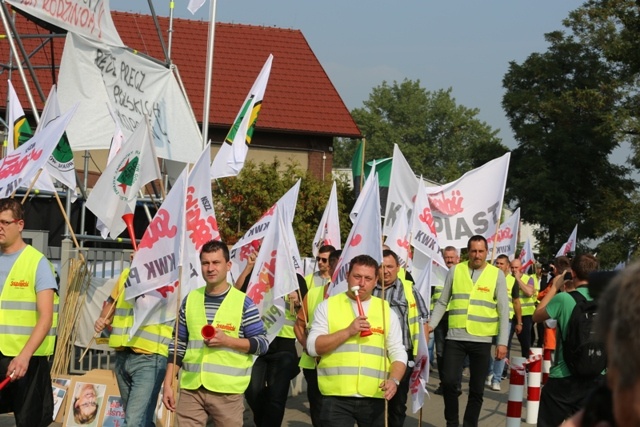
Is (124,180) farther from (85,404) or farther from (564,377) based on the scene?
(564,377)

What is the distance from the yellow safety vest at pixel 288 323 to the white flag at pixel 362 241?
156cm

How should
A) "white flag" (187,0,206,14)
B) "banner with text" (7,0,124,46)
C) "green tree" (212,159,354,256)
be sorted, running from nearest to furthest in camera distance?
1. "banner with text" (7,0,124,46)
2. "white flag" (187,0,206,14)
3. "green tree" (212,159,354,256)

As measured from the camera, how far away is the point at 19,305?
7.60 m

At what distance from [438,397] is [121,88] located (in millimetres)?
5758

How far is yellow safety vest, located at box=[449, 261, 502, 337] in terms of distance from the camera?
11.4 metres

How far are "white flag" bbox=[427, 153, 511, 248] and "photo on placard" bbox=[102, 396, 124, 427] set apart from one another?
18.6ft

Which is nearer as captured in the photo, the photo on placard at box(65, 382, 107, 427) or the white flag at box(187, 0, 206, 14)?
the photo on placard at box(65, 382, 107, 427)

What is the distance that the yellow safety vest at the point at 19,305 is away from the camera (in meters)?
7.59

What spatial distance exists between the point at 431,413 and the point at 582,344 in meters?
5.71

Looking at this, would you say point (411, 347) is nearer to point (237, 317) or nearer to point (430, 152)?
point (237, 317)

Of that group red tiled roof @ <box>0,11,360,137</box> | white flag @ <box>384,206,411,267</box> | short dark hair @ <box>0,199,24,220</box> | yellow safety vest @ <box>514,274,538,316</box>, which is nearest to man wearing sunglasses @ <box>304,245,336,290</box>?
white flag @ <box>384,206,411,267</box>

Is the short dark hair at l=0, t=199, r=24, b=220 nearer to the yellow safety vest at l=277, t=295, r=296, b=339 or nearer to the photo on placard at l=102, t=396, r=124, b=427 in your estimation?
the photo on placard at l=102, t=396, r=124, b=427

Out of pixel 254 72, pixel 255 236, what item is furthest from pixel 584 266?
pixel 254 72

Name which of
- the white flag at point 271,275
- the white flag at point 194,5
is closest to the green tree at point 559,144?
the white flag at point 194,5
